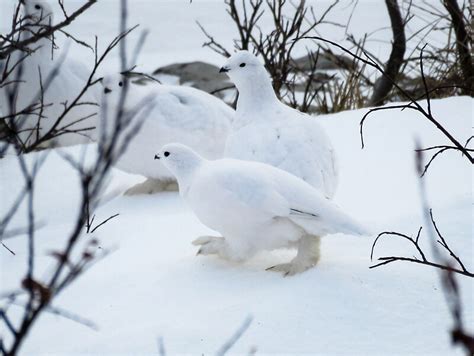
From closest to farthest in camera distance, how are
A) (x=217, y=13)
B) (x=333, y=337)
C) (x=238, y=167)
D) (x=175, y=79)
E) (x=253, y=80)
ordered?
(x=333, y=337)
(x=238, y=167)
(x=253, y=80)
(x=175, y=79)
(x=217, y=13)

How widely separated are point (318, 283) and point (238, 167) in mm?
Result: 404

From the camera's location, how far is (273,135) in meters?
3.12

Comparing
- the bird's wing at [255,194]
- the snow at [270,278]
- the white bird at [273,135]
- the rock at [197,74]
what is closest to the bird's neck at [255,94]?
the white bird at [273,135]

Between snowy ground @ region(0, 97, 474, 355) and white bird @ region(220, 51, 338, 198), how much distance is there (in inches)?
9.9

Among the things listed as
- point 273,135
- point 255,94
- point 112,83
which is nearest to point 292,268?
point 273,135

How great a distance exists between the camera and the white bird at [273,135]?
9.77ft

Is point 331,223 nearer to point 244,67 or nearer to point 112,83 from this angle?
→ point 244,67

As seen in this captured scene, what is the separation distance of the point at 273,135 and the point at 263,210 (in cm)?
65

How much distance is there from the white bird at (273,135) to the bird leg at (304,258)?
33 cm

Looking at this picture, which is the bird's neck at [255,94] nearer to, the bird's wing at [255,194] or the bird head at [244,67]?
the bird head at [244,67]

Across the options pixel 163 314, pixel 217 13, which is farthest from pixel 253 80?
pixel 217 13

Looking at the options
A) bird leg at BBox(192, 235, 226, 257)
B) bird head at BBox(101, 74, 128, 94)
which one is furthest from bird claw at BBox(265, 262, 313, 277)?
bird head at BBox(101, 74, 128, 94)

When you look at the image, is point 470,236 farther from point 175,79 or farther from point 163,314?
point 175,79

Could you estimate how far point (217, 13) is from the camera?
11.1 metres
